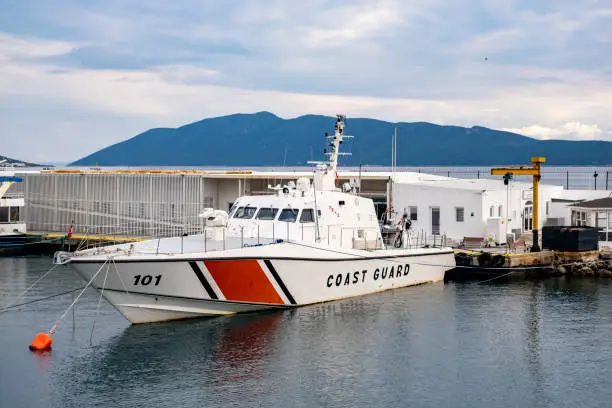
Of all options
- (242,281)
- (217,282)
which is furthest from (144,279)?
(242,281)

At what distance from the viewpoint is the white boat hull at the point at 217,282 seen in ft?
72.8

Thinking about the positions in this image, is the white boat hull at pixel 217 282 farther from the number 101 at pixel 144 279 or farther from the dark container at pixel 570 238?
the dark container at pixel 570 238

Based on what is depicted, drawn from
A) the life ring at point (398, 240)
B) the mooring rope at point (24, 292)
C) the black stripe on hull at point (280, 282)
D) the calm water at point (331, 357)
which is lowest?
the calm water at point (331, 357)

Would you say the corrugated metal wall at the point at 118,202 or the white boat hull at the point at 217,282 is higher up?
the corrugated metal wall at the point at 118,202

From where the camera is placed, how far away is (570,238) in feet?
108

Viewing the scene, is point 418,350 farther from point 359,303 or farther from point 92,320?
point 92,320

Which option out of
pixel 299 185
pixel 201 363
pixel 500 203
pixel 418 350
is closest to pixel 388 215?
pixel 500 203

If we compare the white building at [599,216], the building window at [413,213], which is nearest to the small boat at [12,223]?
the building window at [413,213]

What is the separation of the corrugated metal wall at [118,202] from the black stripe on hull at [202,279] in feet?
55.1

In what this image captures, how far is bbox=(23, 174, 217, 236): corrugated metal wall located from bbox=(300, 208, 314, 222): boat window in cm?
1446

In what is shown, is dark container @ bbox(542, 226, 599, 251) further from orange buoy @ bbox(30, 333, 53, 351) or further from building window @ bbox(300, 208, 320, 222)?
orange buoy @ bbox(30, 333, 53, 351)

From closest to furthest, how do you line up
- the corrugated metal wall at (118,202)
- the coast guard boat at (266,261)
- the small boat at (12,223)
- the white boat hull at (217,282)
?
1. the white boat hull at (217,282)
2. the coast guard boat at (266,261)
3. the small boat at (12,223)
4. the corrugated metal wall at (118,202)

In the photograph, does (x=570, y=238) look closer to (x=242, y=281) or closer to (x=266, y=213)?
(x=266, y=213)

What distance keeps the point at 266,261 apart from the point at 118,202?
21.4 metres
